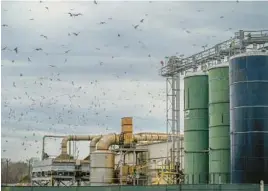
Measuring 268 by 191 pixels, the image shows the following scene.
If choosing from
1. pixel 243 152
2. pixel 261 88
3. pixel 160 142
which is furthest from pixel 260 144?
pixel 160 142

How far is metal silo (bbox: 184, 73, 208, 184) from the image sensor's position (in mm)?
42250

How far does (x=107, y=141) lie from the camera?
5419 centimetres

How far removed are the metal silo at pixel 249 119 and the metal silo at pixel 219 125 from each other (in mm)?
2567

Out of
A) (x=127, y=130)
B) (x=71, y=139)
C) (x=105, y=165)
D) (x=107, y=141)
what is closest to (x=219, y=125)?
(x=105, y=165)

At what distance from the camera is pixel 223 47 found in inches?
1682

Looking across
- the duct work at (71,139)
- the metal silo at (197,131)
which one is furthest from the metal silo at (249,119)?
the duct work at (71,139)

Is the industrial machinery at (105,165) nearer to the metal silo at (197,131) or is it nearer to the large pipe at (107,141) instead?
the large pipe at (107,141)

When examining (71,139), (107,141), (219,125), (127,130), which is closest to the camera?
(219,125)

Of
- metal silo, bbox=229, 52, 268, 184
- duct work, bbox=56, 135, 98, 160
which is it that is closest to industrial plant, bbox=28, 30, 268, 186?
metal silo, bbox=229, 52, 268, 184

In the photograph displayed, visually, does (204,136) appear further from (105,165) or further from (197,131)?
(105,165)

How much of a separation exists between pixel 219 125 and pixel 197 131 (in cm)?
333

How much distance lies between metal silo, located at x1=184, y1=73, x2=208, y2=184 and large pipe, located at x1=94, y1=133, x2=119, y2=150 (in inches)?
505

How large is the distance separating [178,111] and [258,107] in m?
13.6

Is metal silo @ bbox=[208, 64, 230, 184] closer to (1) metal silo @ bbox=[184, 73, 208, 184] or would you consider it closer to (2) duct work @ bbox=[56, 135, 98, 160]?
(1) metal silo @ bbox=[184, 73, 208, 184]
